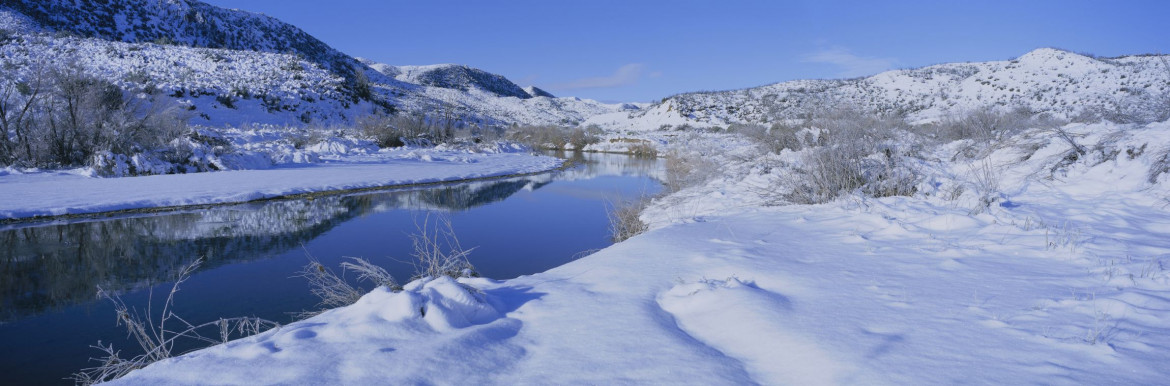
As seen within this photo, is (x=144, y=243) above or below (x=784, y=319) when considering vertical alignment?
below

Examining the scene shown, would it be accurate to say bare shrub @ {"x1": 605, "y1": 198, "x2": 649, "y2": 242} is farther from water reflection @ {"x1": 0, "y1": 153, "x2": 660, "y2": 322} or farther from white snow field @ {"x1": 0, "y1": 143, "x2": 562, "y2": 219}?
white snow field @ {"x1": 0, "y1": 143, "x2": 562, "y2": 219}

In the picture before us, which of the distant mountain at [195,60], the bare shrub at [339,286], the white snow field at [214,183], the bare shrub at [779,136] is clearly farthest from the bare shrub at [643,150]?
the bare shrub at [339,286]

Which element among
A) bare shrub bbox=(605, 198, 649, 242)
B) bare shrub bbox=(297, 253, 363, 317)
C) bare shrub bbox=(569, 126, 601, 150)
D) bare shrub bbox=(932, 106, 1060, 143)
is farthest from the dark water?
bare shrub bbox=(569, 126, 601, 150)

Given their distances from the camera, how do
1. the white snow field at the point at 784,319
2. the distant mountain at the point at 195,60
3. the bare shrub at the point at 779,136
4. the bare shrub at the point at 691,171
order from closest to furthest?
1. the white snow field at the point at 784,319
2. the bare shrub at the point at 691,171
3. the bare shrub at the point at 779,136
4. the distant mountain at the point at 195,60

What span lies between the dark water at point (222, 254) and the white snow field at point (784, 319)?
82.6 inches

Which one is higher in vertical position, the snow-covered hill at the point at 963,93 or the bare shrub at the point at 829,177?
the snow-covered hill at the point at 963,93

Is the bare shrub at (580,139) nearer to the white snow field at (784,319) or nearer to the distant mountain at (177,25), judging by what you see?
the distant mountain at (177,25)

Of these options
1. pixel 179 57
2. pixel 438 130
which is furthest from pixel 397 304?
pixel 179 57

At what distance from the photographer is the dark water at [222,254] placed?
4.17 meters

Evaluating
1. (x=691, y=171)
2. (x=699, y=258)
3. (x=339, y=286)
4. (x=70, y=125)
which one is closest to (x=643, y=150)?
(x=691, y=171)

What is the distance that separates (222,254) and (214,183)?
18.1 ft

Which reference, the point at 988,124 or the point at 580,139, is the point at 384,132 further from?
the point at 988,124

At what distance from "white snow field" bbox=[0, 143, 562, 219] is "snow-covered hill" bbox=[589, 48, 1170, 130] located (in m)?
9.35

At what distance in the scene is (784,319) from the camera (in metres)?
2.70
